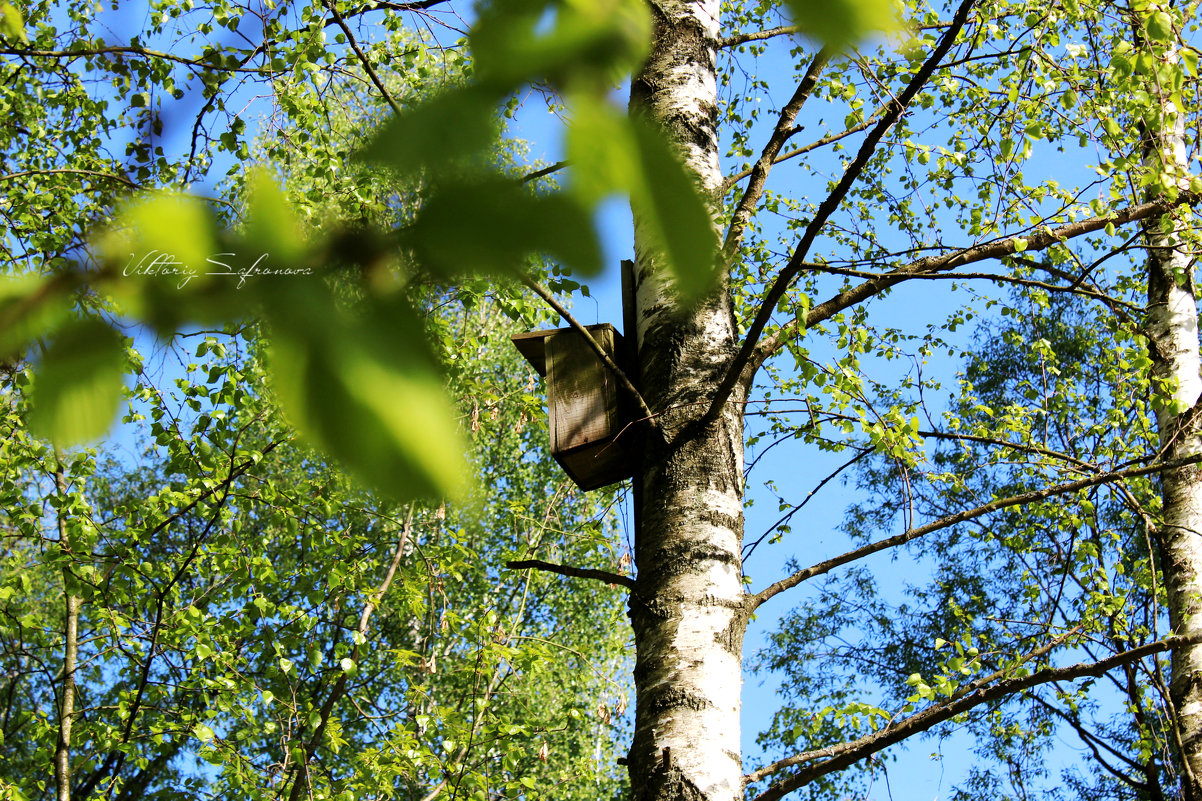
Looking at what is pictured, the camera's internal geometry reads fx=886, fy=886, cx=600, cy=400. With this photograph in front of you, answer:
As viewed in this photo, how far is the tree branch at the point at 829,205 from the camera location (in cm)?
117

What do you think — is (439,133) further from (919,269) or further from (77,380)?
(919,269)

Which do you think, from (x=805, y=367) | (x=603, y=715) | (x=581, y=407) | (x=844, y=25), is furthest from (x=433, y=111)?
(x=603, y=715)

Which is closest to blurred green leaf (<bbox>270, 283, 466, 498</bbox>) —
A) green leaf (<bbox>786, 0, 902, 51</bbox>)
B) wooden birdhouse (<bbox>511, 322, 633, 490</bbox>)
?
green leaf (<bbox>786, 0, 902, 51</bbox>)

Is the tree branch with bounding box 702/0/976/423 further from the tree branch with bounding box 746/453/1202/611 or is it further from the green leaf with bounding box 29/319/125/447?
the green leaf with bounding box 29/319/125/447

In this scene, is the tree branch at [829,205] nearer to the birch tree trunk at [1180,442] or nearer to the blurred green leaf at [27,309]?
the blurred green leaf at [27,309]

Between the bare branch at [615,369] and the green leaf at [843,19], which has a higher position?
the bare branch at [615,369]

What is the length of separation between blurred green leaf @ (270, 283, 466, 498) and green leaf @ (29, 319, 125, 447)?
10 centimetres

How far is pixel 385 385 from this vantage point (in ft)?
1.28

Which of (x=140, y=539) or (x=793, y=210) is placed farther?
(x=793, y=210)

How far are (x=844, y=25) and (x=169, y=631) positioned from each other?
179 inches

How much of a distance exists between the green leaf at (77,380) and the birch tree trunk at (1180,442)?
9.93 ft

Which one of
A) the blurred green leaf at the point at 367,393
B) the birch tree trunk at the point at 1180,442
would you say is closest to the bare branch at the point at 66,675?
the blurred green leaf at the point at 367,393

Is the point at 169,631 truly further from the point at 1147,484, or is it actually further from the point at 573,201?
the point at 1147,484

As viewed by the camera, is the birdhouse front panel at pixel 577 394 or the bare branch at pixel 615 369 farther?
the birdhouse front panel at pixel 577 394
